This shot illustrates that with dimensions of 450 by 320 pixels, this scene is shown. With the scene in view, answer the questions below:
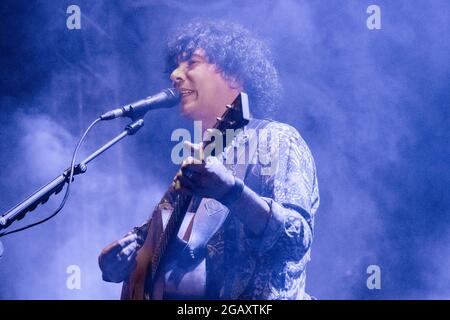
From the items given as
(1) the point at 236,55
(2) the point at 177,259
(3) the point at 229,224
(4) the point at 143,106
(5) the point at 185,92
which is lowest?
(2) the point at 177,259

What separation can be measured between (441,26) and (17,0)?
5.36ft

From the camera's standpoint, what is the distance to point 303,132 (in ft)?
7.01

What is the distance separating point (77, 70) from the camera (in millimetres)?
2277

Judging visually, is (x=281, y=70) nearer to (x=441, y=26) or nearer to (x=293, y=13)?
(x=293, y=13)

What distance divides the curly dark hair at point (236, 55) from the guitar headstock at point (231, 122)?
556 mm

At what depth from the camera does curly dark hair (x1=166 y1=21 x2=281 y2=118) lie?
2.17 m

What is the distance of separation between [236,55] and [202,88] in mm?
231

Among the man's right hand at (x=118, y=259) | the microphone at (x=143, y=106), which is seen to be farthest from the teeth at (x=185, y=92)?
the man's right hand at (x=118, y=259)

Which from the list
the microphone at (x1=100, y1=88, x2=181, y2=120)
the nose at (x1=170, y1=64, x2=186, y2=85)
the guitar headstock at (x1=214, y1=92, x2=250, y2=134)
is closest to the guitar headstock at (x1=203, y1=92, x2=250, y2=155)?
the guitar headstock at (x1=214, y1=92, x2=250, y2=134)

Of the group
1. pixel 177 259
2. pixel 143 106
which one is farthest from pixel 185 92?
pixel 177 259

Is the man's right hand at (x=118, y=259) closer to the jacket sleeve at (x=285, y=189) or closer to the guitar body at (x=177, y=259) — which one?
the guitar body at (x=177, y=259)

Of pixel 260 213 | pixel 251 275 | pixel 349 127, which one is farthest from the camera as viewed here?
pixel 349 127

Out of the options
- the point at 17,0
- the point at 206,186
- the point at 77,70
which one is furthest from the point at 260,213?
the point at 17,0

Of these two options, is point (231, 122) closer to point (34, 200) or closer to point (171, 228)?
point (171, 228)
